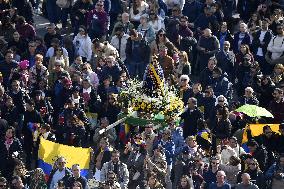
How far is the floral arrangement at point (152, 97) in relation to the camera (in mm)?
31344

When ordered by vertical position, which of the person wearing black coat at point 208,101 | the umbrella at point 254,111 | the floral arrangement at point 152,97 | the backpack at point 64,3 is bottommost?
the person wearing black coat at point 208,101

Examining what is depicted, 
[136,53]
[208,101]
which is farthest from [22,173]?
[136,53]

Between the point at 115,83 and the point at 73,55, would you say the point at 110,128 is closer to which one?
the point at 115,83

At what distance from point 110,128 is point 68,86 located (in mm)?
1887

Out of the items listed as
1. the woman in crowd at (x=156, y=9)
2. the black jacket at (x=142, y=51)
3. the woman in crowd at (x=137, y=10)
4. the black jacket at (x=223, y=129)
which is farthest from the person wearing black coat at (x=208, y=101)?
the woman in crowd at (x=137, y=10)

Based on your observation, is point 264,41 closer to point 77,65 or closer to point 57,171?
point 77,65

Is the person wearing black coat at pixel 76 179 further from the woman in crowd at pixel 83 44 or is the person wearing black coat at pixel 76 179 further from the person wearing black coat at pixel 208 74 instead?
the woman in crowd at pixel 83 44

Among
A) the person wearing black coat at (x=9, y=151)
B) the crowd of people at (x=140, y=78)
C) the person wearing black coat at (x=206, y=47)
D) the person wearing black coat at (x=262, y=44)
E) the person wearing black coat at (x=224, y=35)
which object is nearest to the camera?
the crowd of people at (x=140, y=78)

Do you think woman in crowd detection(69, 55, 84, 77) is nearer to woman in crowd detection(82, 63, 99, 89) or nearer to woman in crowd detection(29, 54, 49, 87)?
woman in crowd detection(82, 63, 99, 89)

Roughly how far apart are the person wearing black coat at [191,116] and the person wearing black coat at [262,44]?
5016 millimetres

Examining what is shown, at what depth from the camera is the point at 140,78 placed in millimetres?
36406

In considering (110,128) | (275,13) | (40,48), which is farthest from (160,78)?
(275,13)

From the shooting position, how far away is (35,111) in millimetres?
32812

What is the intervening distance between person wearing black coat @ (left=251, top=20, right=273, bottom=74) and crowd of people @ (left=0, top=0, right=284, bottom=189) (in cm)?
3
